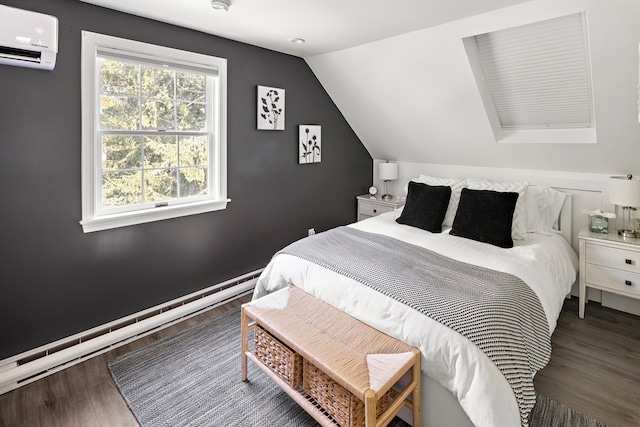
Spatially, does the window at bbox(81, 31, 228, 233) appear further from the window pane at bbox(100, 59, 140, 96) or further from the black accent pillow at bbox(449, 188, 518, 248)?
the black accent pillow at bbox(449, 188, 518, 248)

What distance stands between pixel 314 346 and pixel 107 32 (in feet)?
Answer: 7.83

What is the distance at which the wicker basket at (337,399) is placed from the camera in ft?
5.01

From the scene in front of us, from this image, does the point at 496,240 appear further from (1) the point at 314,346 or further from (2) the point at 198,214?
(2) the point at 198,214

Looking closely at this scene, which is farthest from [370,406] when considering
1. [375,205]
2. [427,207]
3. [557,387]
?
[375,205]

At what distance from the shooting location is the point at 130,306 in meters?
2.63

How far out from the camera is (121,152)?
8.33 ft

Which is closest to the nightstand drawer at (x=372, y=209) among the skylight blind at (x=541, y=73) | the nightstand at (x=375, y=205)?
the nightstand at (x=375, y=205)

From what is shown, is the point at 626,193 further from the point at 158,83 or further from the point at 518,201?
the point at 158,83

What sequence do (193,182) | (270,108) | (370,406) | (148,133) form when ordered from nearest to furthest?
(370,406)
(148,133)
(193,182)
(270,108)

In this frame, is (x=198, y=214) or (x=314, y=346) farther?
(x=198, y=214)

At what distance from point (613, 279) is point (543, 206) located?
0.75 m

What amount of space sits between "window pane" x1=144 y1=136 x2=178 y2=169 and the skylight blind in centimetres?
250

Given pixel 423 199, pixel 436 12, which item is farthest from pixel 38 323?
pixel 436 12

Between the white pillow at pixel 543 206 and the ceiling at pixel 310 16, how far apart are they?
1544 mm
